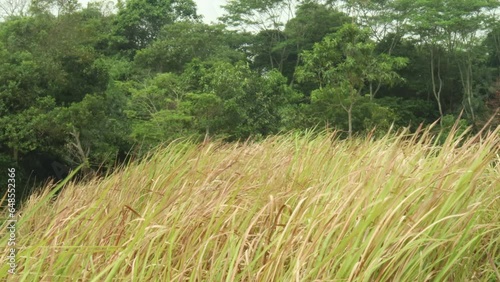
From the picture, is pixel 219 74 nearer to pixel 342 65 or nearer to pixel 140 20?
pixel 342 65

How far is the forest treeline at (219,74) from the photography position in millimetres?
12789

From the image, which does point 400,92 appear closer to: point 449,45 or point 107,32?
point 449,45

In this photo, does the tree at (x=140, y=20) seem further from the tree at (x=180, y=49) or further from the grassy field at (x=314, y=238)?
the grassy field at (x=314, y=238)

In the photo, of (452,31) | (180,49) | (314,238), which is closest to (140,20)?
(180,49)

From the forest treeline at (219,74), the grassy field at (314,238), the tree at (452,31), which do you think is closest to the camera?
the grassy field at (314,238)

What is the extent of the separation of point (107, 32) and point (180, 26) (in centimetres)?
482

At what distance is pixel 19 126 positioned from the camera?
12.1 metres

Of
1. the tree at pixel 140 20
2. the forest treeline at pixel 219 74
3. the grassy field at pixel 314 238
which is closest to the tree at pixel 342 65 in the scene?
the forest treeline at pixel 219 74

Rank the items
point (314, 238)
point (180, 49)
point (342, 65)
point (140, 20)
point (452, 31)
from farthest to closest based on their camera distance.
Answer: point (140, 20)
point (452, 31)
point (180, 49)
point (342, 65)
point (314, 238)

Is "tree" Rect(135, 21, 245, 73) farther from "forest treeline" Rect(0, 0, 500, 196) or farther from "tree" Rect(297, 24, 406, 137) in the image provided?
"tree" Rect(297, 24, 406, 137)

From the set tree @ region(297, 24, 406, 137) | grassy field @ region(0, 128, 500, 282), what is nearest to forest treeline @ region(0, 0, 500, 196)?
tree @ region(297, 24, 406, 137)

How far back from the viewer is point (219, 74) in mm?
15695

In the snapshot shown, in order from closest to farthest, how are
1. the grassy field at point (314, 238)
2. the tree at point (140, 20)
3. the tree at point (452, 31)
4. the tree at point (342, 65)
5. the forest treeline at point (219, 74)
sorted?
the grassy field at point (314, 238)
the forest treeline at point (219, 74)
the tree at point (342, 65)
the tree at point (452, 31)
the tree at point (140, 20)

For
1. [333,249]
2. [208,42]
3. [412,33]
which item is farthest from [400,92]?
[333,249]
